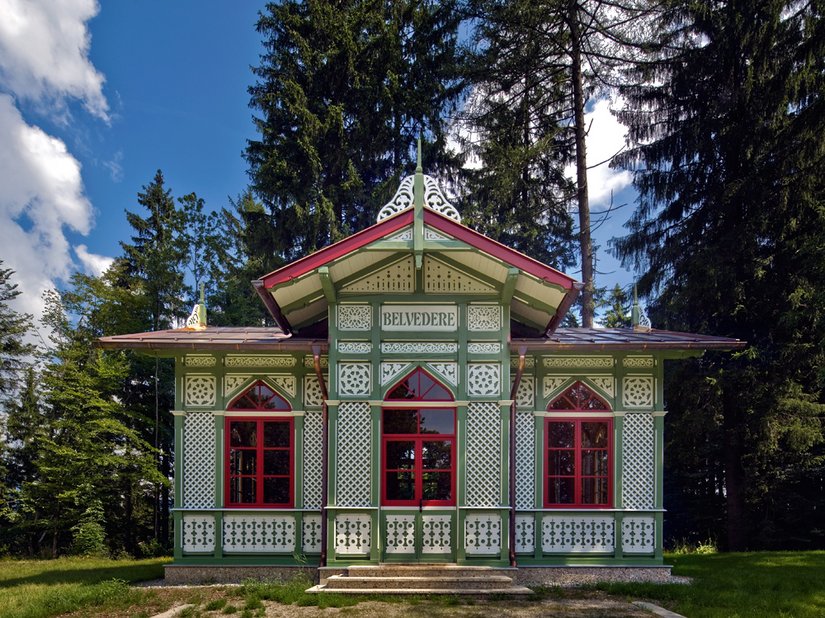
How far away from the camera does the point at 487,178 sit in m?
18.3

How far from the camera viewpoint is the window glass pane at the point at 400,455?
9.50 metres

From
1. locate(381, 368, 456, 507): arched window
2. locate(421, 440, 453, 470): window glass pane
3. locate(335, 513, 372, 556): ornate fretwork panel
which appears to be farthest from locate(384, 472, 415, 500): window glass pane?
locate(335, 513, 372, 556): ornate fretwork panel

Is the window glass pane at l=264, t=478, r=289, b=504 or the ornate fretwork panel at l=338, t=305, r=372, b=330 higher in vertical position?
the ornate fretwork panel at l=338, t=305, r=372, b=330

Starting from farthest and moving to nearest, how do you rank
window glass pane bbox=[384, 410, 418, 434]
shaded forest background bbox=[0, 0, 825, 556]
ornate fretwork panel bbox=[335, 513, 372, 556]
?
shaded forest background bbox=[0, 0, 825, 556] → window glass pane bbox=[384, 410, 418, 434] → ornate fretwork panel bbox=[335, 513, 372, 556]

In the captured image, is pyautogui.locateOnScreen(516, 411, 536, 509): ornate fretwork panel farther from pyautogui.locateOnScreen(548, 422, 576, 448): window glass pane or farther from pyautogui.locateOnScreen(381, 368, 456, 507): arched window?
pyautogui.locateOnScreen(381, 368, 456, 507): arched window

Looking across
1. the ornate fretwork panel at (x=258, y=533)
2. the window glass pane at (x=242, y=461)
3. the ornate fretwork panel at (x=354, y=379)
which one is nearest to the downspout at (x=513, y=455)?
the ornate fretwork panel at (x=354, y=379)

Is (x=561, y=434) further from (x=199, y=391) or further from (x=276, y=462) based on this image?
(x=199, y=391)

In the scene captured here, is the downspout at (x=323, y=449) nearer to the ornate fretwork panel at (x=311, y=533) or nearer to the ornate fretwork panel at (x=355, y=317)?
the ornate fretwork panel at (x=311, y=533)

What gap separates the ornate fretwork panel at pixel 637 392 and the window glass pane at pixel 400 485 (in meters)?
3.79

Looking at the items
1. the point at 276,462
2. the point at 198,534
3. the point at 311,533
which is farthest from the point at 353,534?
the point at 198,534

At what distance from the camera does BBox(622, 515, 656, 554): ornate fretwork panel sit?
987 cm

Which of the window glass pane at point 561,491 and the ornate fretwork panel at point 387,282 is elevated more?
the ornate fretwork panel at point 387,282

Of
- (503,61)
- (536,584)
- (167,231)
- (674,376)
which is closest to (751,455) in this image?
(674,376)

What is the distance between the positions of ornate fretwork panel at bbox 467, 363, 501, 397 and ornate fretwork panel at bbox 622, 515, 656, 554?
10.3 feet
